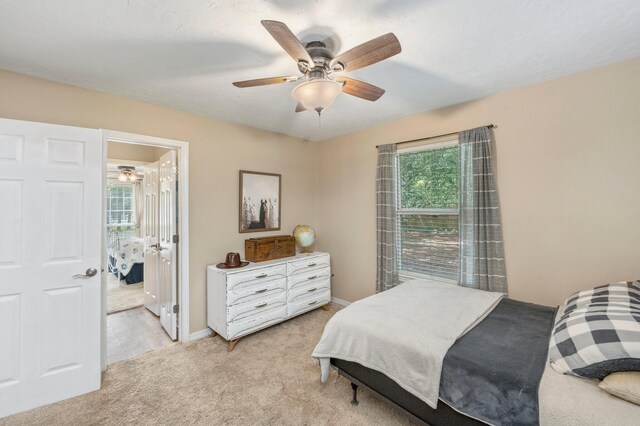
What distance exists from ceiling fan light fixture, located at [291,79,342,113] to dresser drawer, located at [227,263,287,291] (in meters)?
1.92

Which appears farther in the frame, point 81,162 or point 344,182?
point 344,182

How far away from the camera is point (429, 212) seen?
3057 millimetres

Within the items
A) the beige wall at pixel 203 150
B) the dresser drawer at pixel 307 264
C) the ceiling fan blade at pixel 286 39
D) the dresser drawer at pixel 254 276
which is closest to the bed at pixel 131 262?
the beige wall at pixel 203 150

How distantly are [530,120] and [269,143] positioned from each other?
2.88m

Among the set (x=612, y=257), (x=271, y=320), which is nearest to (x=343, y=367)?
(x=271, y=320)

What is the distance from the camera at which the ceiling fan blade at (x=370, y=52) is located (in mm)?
1343

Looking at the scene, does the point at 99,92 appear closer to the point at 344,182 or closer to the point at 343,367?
the point at 344,182

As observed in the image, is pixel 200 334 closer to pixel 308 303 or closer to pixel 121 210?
pixel 308 303

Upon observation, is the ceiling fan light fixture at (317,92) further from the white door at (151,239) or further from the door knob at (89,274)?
the white door at (151,239)

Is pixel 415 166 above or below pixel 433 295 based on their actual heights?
above

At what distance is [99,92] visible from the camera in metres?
2.40

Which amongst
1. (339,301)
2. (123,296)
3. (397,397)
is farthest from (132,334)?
(397,397)

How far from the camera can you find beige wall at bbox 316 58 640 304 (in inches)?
78.2

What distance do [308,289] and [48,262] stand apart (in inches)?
97.2
